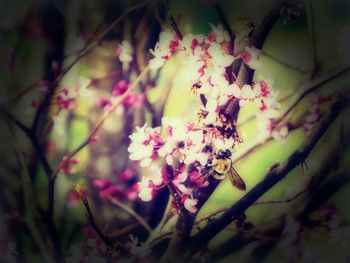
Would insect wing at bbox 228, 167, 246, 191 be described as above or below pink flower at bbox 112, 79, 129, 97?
below

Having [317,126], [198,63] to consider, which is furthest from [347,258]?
[198,63]

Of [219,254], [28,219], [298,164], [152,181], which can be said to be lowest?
[219,254]

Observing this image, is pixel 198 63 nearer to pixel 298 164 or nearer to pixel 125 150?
pixel 125 150

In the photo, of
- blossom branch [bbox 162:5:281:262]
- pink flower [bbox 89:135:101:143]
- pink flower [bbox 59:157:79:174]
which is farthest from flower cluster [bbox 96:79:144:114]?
blossom branch [bbox 162:5:281:262]

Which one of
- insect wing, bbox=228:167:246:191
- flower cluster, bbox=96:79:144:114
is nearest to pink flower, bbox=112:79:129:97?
flower cluster, bbox=96:79:144:114

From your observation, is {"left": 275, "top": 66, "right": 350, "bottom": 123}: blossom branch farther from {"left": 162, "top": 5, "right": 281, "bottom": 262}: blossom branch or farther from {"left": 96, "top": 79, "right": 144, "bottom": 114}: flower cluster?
{"left": 96, "top": 79, "right": 144, "bottom": 114}: flower cluster

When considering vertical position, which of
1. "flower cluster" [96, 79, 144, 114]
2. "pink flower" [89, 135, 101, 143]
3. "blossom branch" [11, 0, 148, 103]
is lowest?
"pink flower" [89, 135, 101, 143]

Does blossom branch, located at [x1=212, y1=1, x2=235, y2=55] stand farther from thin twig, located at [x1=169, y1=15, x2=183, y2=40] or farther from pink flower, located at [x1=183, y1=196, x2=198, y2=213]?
pink flower, located at [x1=183, y1=196, x2=198, y2=213]

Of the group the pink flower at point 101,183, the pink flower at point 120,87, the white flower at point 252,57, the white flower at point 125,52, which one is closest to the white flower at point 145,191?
the pink flower at point 101,183
